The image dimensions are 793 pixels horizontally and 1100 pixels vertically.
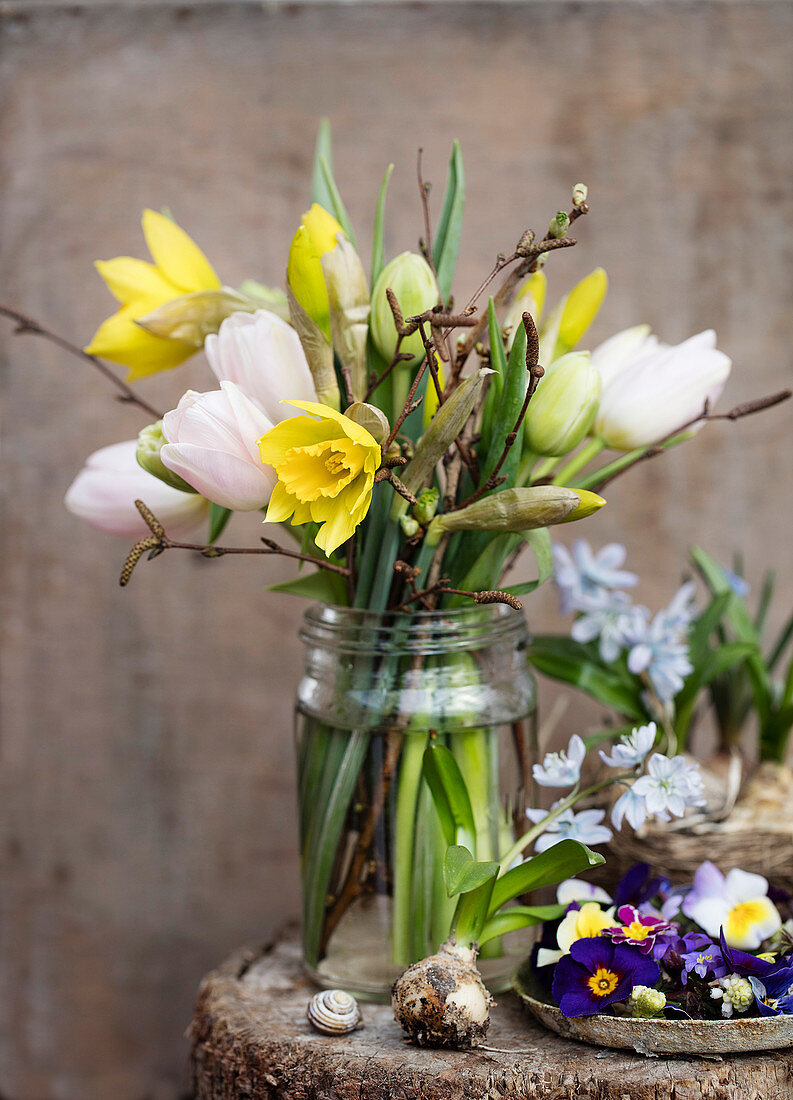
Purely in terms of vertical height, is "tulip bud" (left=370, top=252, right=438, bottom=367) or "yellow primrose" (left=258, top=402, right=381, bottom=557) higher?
"tulip bud" (left=370, top=252, right=438, bottom=367)

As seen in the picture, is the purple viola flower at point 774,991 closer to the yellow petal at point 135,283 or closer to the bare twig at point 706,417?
the bare twig at point 706,417

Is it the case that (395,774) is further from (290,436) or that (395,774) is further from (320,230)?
(320,230)

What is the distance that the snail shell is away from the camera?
22.2 inches

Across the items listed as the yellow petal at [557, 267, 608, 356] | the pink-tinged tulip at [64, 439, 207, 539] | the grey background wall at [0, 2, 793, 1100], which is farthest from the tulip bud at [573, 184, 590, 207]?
the grey background wall at [0, 2, 793, 1100]

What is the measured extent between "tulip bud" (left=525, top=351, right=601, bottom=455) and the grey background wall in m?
0.41

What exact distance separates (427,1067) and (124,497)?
15.9 inches

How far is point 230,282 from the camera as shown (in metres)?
0.94

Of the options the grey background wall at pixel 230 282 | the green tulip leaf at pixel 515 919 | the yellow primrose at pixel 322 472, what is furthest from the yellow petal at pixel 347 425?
the grey background wall at pixel 230 282

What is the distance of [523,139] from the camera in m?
0.94

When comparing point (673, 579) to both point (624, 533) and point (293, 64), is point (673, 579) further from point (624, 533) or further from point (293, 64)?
point (293, 64)

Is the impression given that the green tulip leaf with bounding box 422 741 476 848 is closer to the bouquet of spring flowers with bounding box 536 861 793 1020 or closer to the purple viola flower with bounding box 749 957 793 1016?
the bouquet of spring flowers with bounding box 536 861 793 1020

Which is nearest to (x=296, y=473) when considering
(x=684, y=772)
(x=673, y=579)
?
(x=684, y=772)

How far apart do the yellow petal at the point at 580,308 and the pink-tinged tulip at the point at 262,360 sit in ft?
0.64

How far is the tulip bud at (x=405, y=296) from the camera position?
21.8 inches
